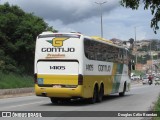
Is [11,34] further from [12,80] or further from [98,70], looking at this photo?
[98,70]

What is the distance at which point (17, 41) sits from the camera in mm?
45469

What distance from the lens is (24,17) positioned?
48.8m

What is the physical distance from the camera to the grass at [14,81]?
3800 cm

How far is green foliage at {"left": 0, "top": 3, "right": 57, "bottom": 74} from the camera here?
1763 inches

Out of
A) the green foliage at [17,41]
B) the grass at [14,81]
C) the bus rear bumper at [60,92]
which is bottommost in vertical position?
the grass at [14,81]

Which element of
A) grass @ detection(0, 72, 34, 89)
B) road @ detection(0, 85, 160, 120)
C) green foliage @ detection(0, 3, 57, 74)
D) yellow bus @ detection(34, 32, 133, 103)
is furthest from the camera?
green foliage @ detection(0, 3, 57, 74)

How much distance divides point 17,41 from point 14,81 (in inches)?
266

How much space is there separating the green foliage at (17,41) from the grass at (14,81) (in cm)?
149

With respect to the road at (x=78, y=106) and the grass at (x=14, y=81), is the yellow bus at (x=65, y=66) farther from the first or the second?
the grass at (x=14, y=81)

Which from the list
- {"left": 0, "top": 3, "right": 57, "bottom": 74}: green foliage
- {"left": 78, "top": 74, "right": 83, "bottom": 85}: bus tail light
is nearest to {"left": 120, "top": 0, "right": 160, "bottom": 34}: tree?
{"left": 78, "top": 74, "right": 83, "bottom": 85}: bus tail light

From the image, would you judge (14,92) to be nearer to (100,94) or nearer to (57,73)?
(100,94)

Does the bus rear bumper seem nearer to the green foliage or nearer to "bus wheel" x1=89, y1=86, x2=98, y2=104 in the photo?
"bus wheel" x1=89, y1=86, x2=98, y2=104

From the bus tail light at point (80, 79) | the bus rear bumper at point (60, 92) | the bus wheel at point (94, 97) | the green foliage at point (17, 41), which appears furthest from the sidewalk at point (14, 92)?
the bus tail light at point (80, 79)

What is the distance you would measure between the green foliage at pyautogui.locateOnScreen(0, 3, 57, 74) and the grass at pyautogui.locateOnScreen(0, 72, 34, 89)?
149 cm
